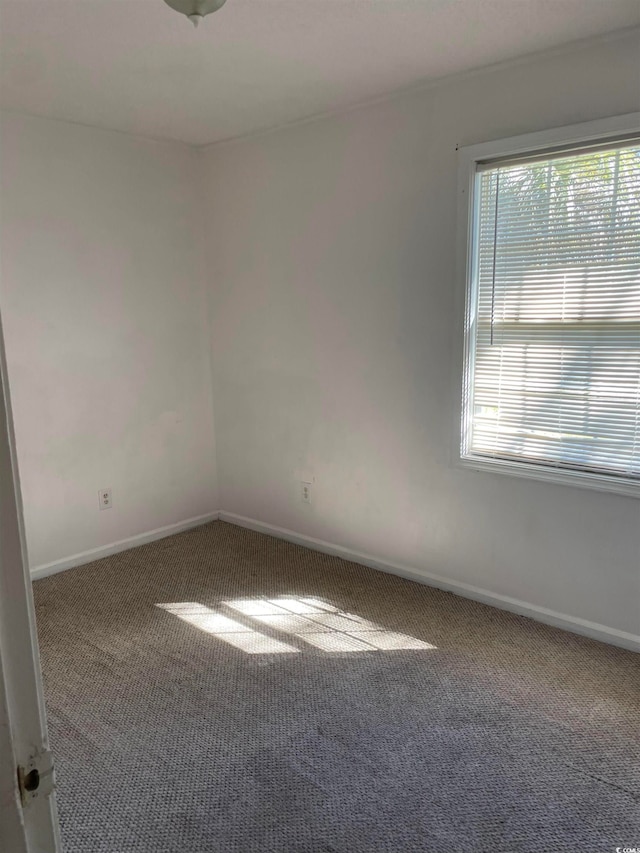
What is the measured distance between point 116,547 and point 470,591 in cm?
216

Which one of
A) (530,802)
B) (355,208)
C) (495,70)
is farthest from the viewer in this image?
(355,208)

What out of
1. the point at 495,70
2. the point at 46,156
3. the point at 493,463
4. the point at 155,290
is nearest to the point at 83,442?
the point at 155,290

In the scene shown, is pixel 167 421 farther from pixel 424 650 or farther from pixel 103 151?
pixel 424 650

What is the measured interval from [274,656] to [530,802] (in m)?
1.17

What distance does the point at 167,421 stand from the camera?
13.3 ft

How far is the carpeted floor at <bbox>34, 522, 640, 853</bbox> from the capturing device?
181 centimetres

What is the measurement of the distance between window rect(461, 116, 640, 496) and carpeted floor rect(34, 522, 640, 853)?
0.87 m

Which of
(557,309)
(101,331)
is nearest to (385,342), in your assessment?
(557,309)

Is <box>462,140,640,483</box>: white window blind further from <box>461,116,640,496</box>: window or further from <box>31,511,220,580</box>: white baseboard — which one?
<box>31,511,220,580</box>: white baseboard

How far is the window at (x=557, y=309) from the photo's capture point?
8.20 ft

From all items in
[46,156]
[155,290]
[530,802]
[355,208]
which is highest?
[46,156]

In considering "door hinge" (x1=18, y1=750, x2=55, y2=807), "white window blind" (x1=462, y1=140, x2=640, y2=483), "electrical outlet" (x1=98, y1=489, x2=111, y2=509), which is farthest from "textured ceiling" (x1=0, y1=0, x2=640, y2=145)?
"door hinge" (x1=18, y1=750, x2=55, y2=807)

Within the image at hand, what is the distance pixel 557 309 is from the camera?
2.69 m

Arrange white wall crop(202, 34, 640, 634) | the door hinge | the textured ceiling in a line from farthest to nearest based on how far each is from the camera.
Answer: white wall crop(202, 34, 640, 634)
the textured ceiling
the door hinge
